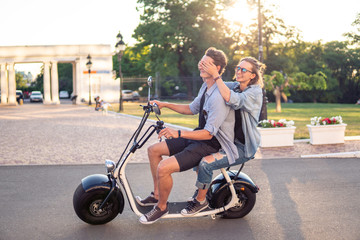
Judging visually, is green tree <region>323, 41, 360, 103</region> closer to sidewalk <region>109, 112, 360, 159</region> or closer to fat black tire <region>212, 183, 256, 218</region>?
sidewalk <region>109, 112, 360, 159</region>

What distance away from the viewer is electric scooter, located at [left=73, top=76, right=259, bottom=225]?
4254mm

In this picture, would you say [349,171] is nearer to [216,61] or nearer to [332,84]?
[216,61]

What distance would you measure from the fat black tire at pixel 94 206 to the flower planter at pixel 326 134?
24.2ft

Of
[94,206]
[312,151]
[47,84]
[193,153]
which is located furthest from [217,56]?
[47,84]

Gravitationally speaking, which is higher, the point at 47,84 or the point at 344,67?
the point at 344,67

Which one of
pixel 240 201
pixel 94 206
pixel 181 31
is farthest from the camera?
pixel 181 31

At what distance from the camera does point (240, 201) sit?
4578 mm

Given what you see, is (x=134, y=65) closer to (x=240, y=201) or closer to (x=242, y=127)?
(x=240, y=201)

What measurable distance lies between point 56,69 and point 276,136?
134ft

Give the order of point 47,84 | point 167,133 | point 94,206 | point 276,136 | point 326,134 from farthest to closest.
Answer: point 47,84 → point 326,134 → point 276,136 → point 94,206 → point 167,133

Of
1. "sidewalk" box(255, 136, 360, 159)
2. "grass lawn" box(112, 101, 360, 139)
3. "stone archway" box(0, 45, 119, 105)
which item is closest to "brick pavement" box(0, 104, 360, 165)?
"sidewalk" box(255, 136, 360, 159)

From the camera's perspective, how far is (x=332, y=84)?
53.0m

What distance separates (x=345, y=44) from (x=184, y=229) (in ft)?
191

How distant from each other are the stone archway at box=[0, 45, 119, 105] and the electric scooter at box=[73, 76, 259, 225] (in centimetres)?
4331
